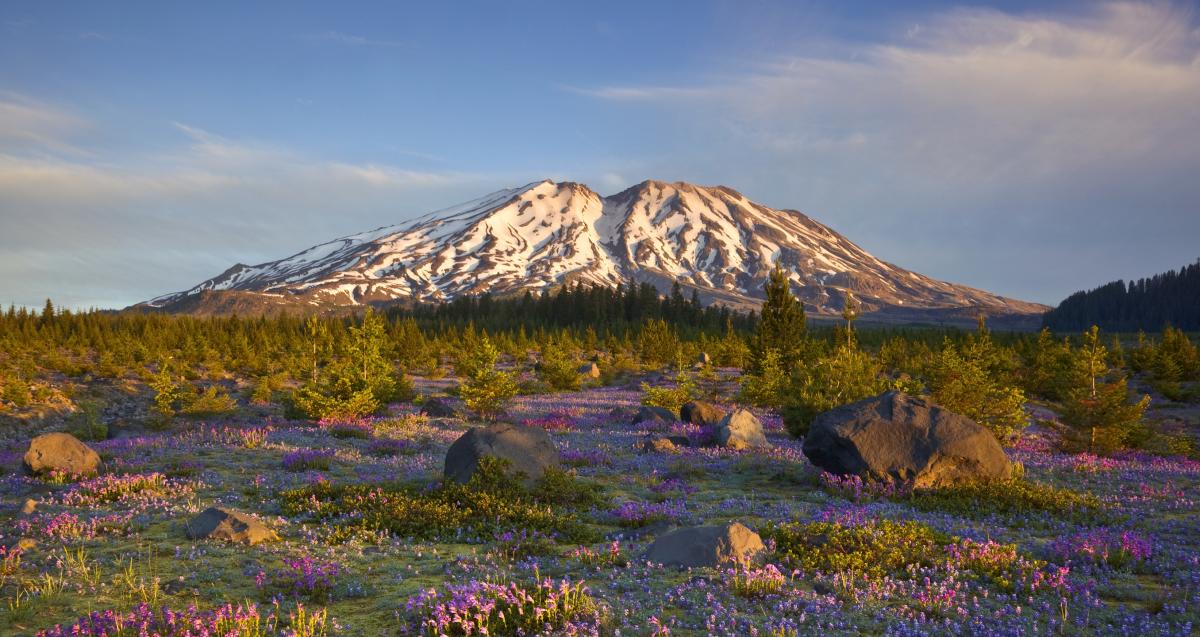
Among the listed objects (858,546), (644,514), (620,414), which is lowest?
(620,414)

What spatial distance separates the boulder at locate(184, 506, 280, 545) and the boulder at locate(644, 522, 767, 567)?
5168mm

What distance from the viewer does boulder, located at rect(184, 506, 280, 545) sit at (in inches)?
307

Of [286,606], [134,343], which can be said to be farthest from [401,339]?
[286,606]

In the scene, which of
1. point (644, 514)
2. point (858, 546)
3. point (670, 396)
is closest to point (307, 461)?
point (644, 514)

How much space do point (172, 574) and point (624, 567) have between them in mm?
5090

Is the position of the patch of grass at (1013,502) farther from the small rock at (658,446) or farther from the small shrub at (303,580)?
the small shrub at (303,580)

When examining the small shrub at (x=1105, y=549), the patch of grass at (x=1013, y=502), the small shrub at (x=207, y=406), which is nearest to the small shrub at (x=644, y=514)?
the patch of grass at (x=1013, y=502)

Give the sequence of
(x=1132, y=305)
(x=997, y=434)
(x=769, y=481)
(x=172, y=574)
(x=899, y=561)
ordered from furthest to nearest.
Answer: (x=1132, y=305) → (x=997, y=434) → (x=769, y=481) → (x=899, y=561) → (x=172, y=574)

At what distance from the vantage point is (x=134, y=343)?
59.1m

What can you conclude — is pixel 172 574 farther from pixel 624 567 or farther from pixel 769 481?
pixel 769 481

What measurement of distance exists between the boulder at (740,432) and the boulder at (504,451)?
735cm

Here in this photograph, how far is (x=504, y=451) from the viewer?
1131cm

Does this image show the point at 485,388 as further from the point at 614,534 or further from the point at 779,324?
the point at 779,324

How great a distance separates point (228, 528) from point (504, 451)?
4632 millimetres
